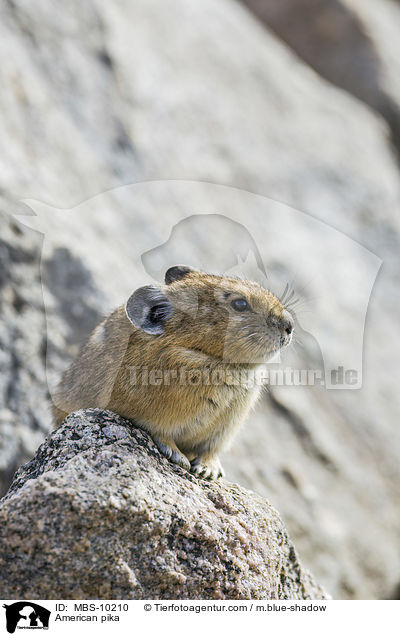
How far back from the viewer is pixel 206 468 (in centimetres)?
533

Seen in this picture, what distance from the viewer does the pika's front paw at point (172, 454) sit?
5.01 metres

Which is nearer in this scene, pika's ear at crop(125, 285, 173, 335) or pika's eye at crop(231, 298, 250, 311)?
pika's ear at crop(125, 285, 173, 335)

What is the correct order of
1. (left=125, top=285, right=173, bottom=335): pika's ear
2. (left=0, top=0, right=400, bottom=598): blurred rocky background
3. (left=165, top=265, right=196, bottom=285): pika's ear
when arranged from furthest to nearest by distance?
1. (left=0, top=0, right=400, bottom=598): blurred rocky background
2. (left=165, top=265, right=196, bottom=285): pika's ear
3. (left=125, top=285, right=173, bottom=335): pika's ear

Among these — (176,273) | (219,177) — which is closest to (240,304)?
(176,273)

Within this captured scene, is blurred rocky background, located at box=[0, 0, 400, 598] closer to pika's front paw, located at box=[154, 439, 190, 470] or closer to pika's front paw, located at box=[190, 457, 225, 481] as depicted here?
pika's front paw, located at box=[190, 457, 225, 481]

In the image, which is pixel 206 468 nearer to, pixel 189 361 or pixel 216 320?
pixel 189 361

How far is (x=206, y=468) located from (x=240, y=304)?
133cm

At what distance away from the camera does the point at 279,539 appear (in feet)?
17.0

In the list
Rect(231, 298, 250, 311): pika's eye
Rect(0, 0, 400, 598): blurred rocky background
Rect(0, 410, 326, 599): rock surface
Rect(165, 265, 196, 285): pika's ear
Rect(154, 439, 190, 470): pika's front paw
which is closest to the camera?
Rect(0, 410, 326, 599): rock surface

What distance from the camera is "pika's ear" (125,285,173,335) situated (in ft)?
16.9

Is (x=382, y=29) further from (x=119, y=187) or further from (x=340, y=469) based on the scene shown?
(x=340, y=469)
